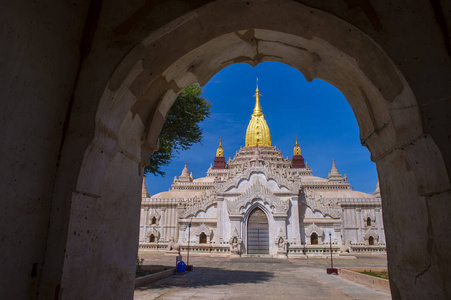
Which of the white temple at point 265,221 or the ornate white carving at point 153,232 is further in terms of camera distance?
the ornate white carving at point 153,232

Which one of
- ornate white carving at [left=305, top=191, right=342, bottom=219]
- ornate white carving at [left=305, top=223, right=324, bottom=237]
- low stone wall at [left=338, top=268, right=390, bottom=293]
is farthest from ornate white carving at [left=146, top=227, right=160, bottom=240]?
low stone wall at [left=338, top=268, right=390, bottom=293]

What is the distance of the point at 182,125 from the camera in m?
15.7

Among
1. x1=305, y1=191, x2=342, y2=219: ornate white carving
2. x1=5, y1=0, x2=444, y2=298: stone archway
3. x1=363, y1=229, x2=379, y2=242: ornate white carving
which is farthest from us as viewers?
x1=363, y1=229, x2=379, y2=242: ornate white carving

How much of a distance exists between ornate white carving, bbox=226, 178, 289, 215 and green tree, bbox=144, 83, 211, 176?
53.8 ft

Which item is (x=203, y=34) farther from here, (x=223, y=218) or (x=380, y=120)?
(x=223, y=218)

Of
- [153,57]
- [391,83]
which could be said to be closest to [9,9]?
[153,57]

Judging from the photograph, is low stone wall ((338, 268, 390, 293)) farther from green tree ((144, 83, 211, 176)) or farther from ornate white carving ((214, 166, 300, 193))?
ornate white carving ((214, 166, 300, 193))

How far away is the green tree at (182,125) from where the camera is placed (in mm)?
14992

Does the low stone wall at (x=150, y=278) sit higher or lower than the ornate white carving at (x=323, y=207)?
lower

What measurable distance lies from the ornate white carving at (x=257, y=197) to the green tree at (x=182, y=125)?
16.4 meters

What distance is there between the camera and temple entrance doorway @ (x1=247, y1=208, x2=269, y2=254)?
31.3 meters

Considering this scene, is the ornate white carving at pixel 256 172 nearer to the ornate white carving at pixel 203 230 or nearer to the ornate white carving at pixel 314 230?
the ornate white carving at pixel 203 230

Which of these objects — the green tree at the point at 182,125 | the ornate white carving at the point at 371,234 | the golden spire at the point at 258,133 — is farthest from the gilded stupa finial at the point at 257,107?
the green tree at the point at 182,125

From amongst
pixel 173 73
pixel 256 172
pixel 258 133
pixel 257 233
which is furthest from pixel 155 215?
pixel 173 73
